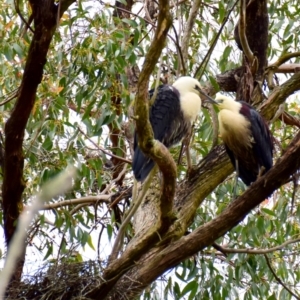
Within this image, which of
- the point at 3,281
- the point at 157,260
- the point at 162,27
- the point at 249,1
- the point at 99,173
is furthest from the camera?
the point at 249,1

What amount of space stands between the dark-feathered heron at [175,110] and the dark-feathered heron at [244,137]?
15 centimetres

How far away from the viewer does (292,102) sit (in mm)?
4402

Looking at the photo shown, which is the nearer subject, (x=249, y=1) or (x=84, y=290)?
(x=84, y=290)

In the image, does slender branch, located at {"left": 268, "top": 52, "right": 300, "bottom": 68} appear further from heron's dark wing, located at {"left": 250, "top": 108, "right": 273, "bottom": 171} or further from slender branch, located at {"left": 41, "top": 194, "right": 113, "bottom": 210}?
slender branch, located at {"left": 41, "top": 194, "right": 113, "bottom": 210}

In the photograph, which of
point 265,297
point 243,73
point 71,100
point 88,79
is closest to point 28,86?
point 88,79

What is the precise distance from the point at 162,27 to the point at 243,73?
5.74ft

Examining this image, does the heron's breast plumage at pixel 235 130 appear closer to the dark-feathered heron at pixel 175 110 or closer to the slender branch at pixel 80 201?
the dark-feathered heron at pixel 175 110

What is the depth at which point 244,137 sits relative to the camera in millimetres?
3691

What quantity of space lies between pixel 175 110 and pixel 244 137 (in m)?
0.39

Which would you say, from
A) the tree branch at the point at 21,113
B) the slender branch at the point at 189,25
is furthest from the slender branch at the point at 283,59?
the tree branch at the point at 21,113

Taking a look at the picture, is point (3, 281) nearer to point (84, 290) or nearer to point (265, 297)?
point (84, 290)

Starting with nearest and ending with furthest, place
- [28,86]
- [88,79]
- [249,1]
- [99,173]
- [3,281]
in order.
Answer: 1. [3,281]
2. [28,86]
3. [88,79]
4. [99,173]
5. [249,1]

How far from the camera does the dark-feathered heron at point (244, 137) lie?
356 cm

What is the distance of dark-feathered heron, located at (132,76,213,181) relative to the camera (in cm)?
366
